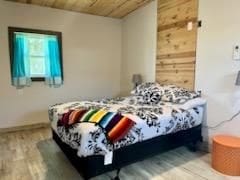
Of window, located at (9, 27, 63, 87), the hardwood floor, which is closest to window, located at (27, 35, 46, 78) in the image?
window, located at (9, 27, 63, 87)

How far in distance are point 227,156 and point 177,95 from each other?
3.35 feet

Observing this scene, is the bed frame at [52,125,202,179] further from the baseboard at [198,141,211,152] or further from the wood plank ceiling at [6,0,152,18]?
the wood plank ceiling at [6,0,152,18]

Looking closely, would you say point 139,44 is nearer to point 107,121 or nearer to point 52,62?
point 52,62

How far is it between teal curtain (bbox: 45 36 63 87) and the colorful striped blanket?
2.12 meters

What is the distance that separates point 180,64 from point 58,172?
2.52 meters

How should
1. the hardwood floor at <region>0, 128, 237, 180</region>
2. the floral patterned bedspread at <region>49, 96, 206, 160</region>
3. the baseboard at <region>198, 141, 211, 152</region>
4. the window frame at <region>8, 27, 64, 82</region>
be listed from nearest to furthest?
the floral patterned bedspread at <region>49, 96, 206, 160</region>
the hardwood floor at <region>0, 128, 237, 180</region>
the baseboard at <region>198, 141, 211, 152</region>
the window frame at <region>8, 27, 64, 82</region>

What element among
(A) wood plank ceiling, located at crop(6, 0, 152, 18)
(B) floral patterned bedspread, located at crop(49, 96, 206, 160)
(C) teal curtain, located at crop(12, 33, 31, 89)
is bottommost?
(B) floral patterned bedspread, located at crop(49, 96, 206, 160)

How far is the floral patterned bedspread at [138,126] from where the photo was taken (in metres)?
1.83

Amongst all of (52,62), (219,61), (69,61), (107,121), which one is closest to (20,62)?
(52,62)

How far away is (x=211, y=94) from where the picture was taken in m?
2.91

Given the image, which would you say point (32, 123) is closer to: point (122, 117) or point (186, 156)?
point (122, 117)

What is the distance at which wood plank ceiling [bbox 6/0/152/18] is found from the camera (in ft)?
12.3

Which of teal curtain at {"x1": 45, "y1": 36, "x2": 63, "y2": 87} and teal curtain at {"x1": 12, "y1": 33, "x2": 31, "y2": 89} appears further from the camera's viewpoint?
teal curtain at {"x1": 45, "y1": 36, "x2": 63, "y2": 87}

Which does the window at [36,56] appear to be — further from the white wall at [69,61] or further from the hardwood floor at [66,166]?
the hardwood floor at [66,166]
